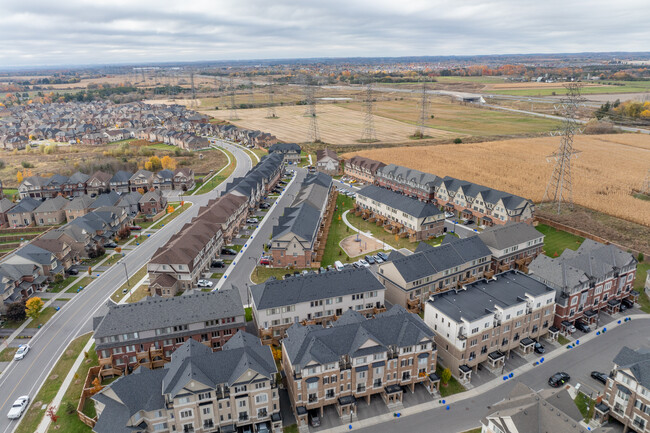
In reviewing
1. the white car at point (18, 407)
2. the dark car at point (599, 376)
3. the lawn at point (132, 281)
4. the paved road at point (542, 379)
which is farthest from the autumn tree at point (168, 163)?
the dark car at point (599, 376)

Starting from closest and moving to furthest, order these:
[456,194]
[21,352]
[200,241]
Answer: [21,352]
[200,241]
[456,194]

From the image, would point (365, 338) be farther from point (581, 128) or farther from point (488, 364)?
point (581, 128)

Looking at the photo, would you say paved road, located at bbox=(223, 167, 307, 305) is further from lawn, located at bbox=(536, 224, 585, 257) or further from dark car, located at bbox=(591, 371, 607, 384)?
lawn, located at bbox=(536, 224, 585, 257)

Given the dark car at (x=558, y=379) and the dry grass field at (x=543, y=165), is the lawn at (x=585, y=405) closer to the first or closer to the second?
the dark car at (x=558, y=379)

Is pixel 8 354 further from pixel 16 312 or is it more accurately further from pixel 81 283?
pixel 81 283

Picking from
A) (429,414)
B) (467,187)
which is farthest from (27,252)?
(467,187)

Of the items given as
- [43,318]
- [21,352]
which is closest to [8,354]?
[21,352]

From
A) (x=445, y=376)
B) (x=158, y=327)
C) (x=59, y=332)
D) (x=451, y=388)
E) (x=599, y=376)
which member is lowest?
(x=451, y=388)
